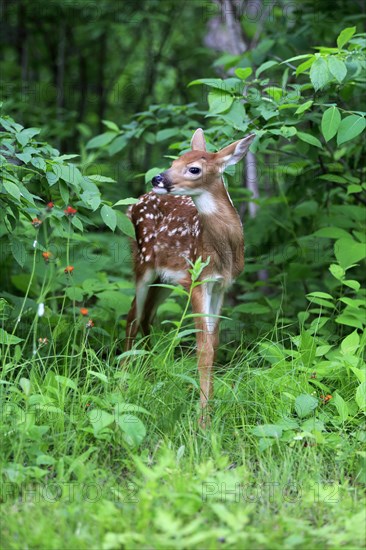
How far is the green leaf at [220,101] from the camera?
5.54m

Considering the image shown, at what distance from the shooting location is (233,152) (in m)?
5.29

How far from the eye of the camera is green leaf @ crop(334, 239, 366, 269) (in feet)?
19.3

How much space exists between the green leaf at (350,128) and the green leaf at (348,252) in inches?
38.6

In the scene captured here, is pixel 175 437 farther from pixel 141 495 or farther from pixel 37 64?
pixel 37 64

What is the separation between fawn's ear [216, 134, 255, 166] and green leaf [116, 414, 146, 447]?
6.00 ft

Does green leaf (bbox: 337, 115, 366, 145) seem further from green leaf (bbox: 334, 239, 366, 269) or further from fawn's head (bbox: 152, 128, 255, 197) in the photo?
green leaf (bbox: 334, 239, 366, 269)

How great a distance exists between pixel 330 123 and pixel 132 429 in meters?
2.25

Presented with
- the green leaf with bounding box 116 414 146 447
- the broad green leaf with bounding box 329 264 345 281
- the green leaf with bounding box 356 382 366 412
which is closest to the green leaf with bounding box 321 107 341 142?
the broad green leaf with bounding box 329 264 345 281

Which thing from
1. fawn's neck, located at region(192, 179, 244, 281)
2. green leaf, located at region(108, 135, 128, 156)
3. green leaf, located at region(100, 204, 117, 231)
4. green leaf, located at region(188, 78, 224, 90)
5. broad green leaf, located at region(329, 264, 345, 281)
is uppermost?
green leaf, located at region(188, 78, 224, 90)

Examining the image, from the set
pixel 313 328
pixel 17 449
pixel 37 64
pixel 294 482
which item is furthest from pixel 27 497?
pixel 37 64

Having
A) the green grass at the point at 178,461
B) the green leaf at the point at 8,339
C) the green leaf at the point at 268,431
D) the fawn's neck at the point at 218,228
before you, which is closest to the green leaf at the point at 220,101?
the fawn's neck at the point at 218,228

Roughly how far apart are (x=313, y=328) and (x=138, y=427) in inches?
70.8

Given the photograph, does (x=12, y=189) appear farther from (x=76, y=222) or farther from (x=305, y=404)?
(x=305, y=404)

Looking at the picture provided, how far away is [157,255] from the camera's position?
6039 mm
